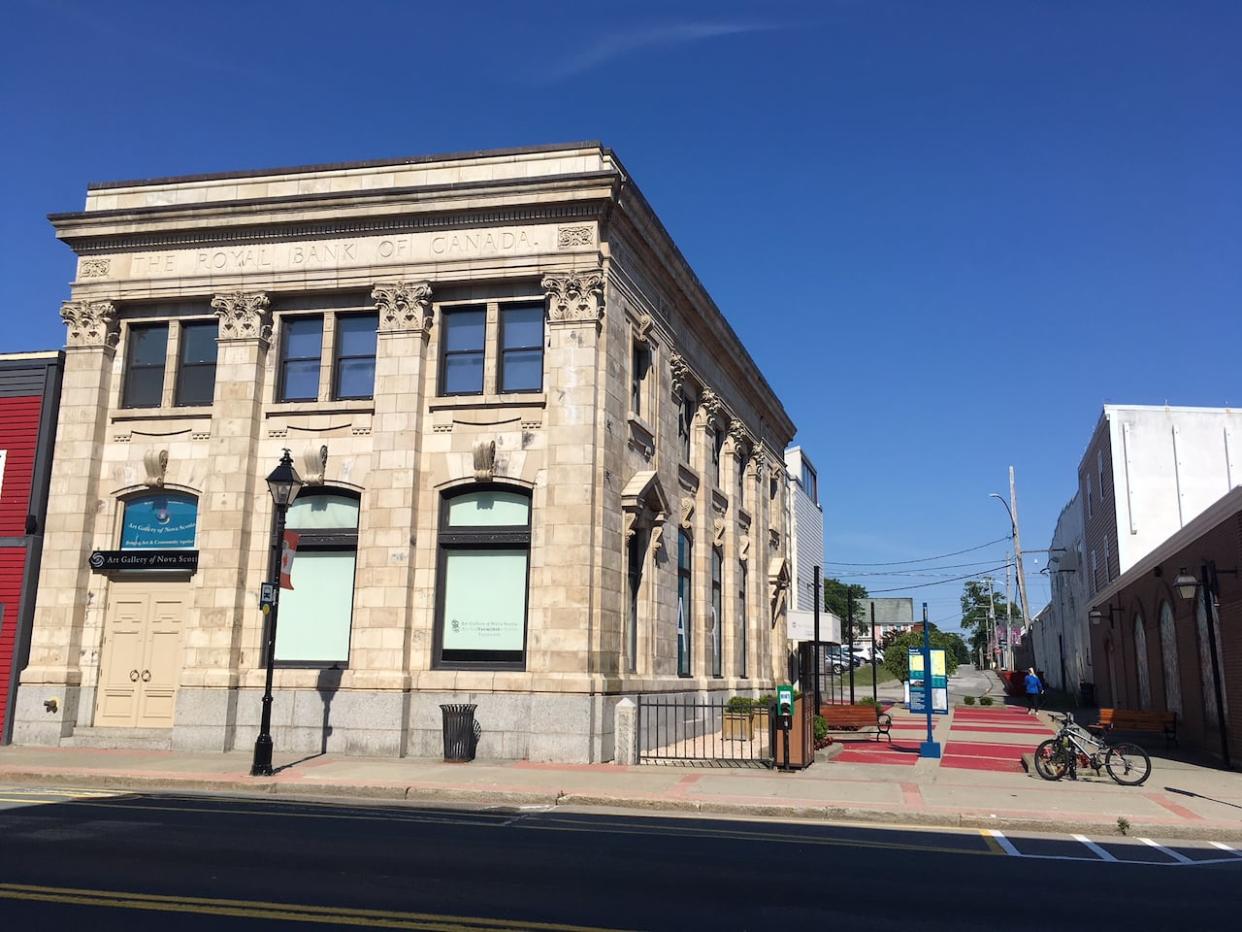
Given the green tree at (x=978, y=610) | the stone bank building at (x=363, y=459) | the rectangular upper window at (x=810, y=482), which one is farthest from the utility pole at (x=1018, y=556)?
the green tree at (x=978, y=610)

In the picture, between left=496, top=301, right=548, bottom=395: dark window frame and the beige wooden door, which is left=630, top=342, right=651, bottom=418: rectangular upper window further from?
the beige wooden door

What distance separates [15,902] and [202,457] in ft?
51.8

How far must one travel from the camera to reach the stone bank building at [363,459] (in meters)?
20.2

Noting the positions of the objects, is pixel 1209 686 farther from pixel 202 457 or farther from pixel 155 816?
pixel 202 457

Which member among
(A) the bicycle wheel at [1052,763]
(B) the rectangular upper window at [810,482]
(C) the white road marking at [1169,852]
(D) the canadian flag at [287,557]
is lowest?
(C) the white road marking at [1169,852]

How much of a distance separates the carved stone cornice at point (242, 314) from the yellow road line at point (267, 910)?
1589 cm

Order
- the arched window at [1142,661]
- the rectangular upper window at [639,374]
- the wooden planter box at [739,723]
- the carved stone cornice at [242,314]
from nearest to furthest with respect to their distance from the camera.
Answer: the carved stone cornice at [242,314]
the rectangular upper window at [639,374]
the wooden planter box at [739,723]
the arched window at [1142,661]

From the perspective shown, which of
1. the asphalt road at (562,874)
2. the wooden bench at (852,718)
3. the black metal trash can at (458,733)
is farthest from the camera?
the wooden bench at (852,718)

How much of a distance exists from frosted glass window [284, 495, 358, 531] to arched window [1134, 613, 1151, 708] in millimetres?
23100

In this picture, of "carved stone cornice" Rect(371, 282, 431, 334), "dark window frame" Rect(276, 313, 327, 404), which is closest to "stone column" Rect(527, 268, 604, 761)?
"carved stone cornice" Rect(371, 282, 431, 334)

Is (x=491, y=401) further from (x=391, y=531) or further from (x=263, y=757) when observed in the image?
(x=263, y=757)

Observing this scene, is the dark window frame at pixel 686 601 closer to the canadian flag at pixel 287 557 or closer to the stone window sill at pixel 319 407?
the stone window sill at pixel 319 407

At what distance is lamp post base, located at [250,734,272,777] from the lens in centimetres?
1683

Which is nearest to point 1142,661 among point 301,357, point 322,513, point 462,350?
point 462,350
